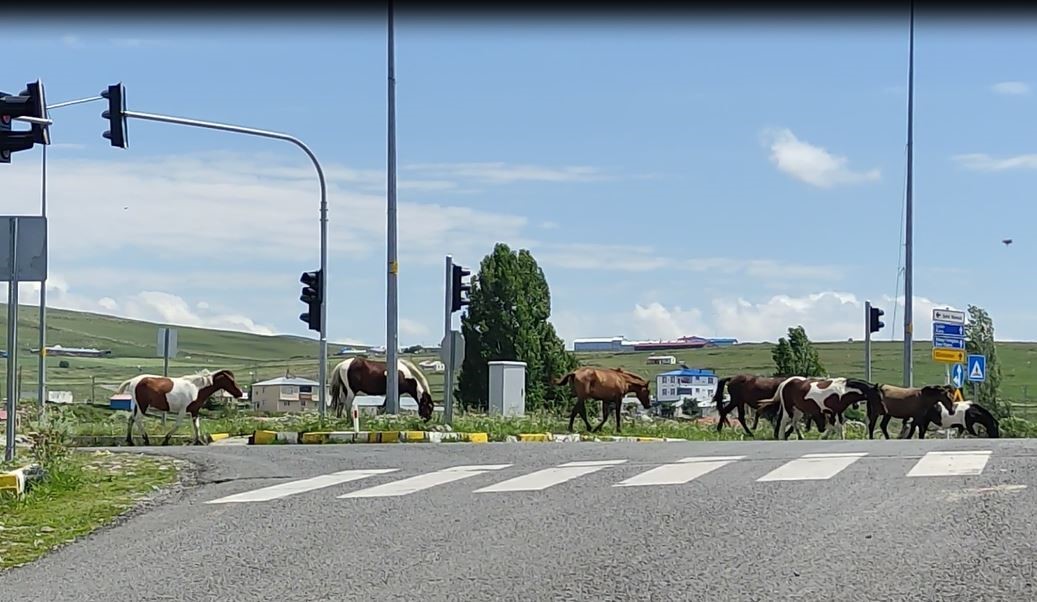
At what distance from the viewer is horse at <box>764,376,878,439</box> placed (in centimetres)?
2814

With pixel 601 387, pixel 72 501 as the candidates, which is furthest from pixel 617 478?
pixel 601 387

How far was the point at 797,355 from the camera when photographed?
50.3m

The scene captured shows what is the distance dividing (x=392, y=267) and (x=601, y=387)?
15.7 ft

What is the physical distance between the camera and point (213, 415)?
36.5 metres

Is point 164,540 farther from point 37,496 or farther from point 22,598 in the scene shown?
point 37,496

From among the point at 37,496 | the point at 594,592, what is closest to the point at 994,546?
the point at 594,592

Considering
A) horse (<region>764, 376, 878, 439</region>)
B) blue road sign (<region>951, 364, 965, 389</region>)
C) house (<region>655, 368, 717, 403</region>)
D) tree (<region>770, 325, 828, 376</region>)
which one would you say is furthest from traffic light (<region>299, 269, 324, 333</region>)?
house (<region>655, 368, 717, 403</region>)

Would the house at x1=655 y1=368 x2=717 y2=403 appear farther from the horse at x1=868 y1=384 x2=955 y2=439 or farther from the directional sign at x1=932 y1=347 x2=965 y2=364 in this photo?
the horse at x1=868 y1=384 x2=955 y2=439

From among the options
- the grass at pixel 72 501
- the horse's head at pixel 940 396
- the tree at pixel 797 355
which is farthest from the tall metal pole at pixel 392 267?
the tree at pixel 797 355

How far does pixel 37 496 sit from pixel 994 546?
361 inches

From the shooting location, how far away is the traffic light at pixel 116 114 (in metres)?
26.2

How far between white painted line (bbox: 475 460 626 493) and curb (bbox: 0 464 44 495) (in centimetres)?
456

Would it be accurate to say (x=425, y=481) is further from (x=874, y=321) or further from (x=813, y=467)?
(x=874, y=321)

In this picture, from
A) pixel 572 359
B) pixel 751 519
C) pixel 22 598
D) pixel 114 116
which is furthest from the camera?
pixel 572 359
